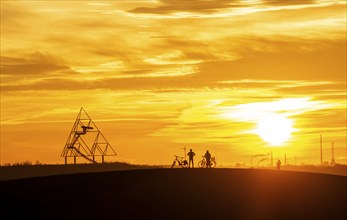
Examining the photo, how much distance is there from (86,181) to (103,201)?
22.1 feet

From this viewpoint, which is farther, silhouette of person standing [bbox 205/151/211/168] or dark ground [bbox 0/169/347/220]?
silhouette of person standing [bbox 205/151/211/168]

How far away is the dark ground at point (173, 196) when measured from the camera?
217 ft

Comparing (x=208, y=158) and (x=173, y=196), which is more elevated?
(x=208, y=158)

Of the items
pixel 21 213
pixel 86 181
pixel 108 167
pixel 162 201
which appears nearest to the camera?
pixel 21 213

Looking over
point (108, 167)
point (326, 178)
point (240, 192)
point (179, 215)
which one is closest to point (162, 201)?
point (179, 215)

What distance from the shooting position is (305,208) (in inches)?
2889

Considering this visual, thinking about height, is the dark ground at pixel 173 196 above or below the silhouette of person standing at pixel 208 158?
below

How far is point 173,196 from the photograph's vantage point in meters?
71.4

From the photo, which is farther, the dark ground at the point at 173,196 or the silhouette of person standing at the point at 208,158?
the silhouette of person standing at the point at 208,158

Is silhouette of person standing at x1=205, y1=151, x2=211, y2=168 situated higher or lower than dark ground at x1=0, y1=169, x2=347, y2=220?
higher

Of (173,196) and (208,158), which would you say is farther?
(208,158)

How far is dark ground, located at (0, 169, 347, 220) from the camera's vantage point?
66000 mm

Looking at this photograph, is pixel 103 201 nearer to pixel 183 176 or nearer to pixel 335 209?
pixel 183 176

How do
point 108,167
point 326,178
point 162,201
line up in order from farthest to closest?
point 108,167 → point 326,178 → point 162,201
